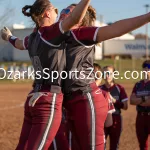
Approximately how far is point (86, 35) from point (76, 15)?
222 mm

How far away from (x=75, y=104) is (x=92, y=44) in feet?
2.06

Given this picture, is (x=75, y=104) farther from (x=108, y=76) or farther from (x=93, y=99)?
(x=108, y=76)

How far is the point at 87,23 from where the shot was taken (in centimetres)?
472

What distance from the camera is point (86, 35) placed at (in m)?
4.25

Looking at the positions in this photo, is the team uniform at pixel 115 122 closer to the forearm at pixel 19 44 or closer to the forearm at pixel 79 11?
the forearm at pixel 19 44

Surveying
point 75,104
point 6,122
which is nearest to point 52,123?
point 75,104

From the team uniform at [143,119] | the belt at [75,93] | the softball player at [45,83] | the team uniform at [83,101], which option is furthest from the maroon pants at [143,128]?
the softball player at [45,83]

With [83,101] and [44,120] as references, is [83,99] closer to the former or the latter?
[83,101]

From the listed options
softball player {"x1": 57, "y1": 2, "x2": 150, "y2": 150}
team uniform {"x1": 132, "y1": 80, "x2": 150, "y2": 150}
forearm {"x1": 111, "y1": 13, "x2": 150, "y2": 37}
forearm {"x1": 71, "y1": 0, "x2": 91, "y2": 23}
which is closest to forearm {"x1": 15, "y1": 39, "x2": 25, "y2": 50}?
softball player {"x1": 57, "y1": 2, "x2": 150, "y2": 150}

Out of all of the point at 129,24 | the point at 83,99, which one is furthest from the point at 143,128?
the point at 129,24

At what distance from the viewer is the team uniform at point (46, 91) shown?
14.2 feet

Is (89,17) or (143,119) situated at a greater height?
(89,17)

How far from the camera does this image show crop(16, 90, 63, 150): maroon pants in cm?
433

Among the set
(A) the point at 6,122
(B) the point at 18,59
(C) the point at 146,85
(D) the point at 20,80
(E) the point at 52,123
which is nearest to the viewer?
(E) the point at 52,123
